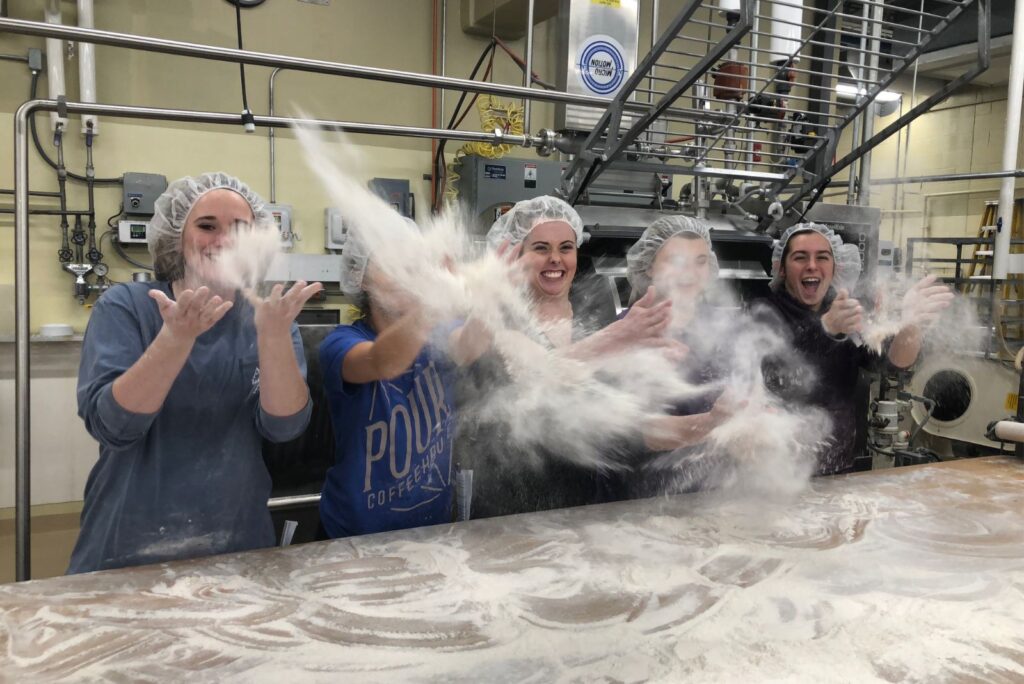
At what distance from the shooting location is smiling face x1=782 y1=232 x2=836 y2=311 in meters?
2.04

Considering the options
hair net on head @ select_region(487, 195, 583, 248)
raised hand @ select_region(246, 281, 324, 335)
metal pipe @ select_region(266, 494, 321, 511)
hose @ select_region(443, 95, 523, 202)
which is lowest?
metal pipe @ select_region(266, 494, 321, 511)

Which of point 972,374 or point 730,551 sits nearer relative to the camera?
point 730,551

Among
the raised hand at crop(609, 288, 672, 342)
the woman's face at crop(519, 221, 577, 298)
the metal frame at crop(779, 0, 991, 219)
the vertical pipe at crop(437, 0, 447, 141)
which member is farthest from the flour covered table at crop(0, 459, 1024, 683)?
the vertical pipe at crop(437, 0, 447, 141)

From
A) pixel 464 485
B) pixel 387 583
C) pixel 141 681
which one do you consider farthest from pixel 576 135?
pixel 141 681

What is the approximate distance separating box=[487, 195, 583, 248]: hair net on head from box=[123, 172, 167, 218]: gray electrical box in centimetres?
214

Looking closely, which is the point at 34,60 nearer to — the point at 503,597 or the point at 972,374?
the point at 503,597

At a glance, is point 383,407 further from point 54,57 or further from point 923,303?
point 54,57

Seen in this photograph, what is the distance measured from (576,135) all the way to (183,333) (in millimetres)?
1834

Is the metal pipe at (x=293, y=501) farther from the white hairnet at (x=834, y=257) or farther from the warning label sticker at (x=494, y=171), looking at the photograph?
the warning label sticker at (x=494, y=171)

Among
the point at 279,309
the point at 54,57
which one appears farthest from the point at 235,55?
the point at 54,57

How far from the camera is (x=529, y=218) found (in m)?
1.71

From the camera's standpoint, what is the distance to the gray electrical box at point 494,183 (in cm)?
347

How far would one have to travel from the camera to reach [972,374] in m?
3.83

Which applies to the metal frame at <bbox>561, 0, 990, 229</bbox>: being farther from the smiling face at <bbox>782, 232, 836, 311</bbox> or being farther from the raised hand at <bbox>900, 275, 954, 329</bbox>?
the raised hand at <bbox>900, 275, 954, 329</bbox>
